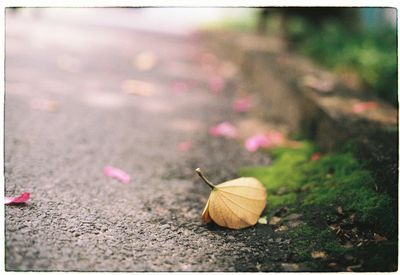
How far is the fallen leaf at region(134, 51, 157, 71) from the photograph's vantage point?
562cm

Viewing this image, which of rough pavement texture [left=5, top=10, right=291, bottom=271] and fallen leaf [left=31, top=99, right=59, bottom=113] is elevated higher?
fallen leaf [left=31, top=99, right=59, bottom=113]

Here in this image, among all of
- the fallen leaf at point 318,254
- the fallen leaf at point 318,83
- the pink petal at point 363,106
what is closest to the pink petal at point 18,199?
the fallen leaf at point 318,254

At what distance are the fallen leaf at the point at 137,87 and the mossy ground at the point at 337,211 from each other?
2.29 meters

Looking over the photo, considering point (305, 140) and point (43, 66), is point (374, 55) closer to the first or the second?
point (305, 140)

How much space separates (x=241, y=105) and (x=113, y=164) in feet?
6.39

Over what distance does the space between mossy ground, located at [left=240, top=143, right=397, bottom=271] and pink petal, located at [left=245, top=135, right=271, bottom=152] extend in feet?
1.93

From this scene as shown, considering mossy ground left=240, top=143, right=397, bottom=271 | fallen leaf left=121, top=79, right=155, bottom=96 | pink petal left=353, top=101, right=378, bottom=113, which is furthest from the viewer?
fallen leaf left=121, top=79, right=155, bottom=96

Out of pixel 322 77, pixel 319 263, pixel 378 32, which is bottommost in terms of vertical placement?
pixel 319 263

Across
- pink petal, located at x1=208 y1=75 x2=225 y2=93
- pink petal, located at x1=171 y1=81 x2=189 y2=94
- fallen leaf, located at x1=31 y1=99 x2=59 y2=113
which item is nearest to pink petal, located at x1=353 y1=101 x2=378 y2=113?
pink petal, located at x1=208 y1=75 x2=225 y2=93

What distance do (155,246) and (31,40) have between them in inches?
197

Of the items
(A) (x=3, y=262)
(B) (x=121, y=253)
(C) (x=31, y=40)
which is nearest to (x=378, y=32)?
(C) (x=31, y=40)

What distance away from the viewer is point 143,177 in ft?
8.41

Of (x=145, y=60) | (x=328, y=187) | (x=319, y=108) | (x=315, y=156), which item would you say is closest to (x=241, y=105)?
(x=319, y=108)

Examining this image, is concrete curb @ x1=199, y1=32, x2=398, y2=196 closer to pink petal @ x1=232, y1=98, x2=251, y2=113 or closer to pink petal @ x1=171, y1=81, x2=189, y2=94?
pink petal @ x1=232, y1=98, x2=251, y2=113
